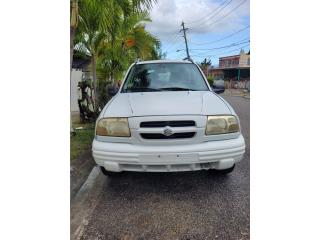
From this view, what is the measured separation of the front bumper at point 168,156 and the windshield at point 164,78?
1.03 metres

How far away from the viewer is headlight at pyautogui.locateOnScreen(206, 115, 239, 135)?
2.50 meters

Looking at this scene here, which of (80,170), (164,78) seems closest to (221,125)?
(164,78)

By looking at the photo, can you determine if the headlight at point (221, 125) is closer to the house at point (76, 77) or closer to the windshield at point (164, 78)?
the windshield at point (164, 78)

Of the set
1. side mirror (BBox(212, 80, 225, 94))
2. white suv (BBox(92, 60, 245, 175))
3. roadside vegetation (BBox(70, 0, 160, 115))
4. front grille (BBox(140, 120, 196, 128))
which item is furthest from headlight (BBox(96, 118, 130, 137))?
side mirror (BBox(212, 80, 225, 94))

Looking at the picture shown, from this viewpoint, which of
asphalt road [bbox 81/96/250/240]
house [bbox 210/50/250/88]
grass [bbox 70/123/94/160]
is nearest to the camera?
asphalt road [bbox 81/96/250/240]

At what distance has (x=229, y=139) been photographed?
8.41 feet

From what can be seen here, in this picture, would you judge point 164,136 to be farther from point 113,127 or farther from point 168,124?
point 113,127

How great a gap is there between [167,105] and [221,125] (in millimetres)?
498

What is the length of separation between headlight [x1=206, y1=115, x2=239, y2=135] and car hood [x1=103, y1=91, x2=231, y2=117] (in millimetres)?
58

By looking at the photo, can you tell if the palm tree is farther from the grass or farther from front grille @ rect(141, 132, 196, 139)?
front grille @ rect(141, 132, 196, 139)

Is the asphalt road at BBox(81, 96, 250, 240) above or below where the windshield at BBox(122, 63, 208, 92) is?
below

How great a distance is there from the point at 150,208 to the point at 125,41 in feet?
21.3

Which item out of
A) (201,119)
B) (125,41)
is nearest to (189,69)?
(201,119)
